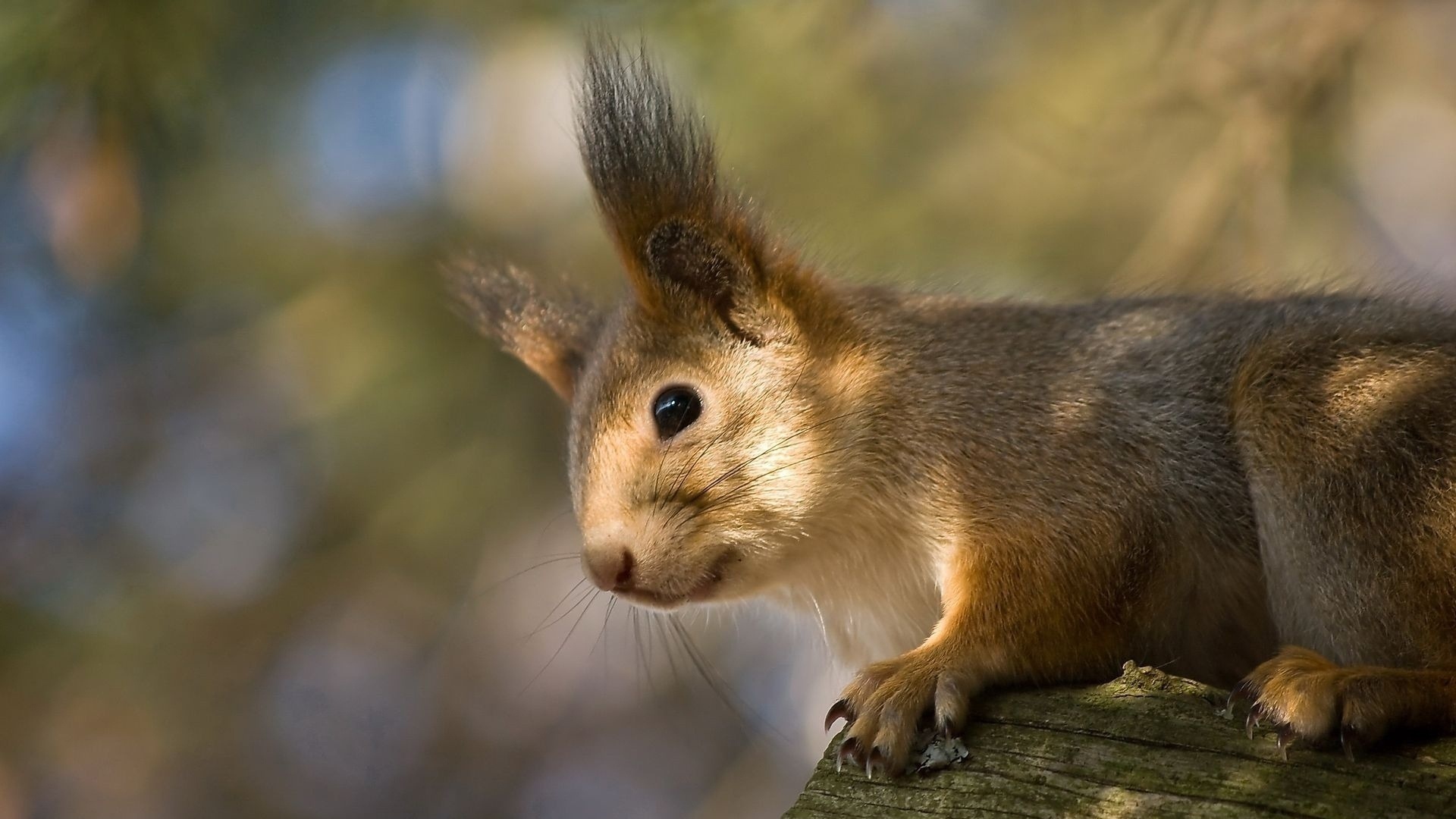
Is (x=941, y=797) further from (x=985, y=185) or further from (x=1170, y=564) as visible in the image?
(x=985, y=185)

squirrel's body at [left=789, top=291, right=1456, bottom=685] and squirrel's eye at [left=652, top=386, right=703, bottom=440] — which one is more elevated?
squirrel's eye at [left=652, top=386, right=703, bottom=440]

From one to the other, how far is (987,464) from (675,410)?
47 cm

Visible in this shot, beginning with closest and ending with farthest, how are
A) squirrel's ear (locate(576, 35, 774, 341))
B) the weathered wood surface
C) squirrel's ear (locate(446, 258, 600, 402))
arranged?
the weathered wood surface, squirrel's ear (locate(576, 35, 774, 341)), squirrel's ear (locate(446, 258, 600, 402))

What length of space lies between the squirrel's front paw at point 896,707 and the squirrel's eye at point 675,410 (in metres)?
0.50

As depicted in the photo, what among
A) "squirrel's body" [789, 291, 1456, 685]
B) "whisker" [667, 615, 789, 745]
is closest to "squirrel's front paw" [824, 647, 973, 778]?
"squirrel's body" [789, 291, 1456, 685]

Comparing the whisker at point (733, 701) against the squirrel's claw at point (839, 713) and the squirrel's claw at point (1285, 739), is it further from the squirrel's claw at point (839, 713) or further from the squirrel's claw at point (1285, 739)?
the squirrel's claw at point (1285, 739)

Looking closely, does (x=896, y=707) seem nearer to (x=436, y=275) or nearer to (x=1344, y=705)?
(x=1344, y=705)

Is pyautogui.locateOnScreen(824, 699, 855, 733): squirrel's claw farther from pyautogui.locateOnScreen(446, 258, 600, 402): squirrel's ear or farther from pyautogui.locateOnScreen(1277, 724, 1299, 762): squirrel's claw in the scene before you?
pyautogui.locateOnScreen(446, 258, 600, 402): squirrel's ear

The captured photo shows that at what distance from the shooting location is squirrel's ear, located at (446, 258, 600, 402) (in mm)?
2412

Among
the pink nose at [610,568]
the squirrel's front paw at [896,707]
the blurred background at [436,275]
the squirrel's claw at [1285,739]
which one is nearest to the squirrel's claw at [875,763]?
the squirrel's front paw at [896,707]

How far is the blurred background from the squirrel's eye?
3.07 feet

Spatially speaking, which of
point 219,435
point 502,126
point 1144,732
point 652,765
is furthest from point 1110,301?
point 219,435

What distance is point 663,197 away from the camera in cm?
204

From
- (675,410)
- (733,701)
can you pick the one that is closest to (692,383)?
(675,410)
